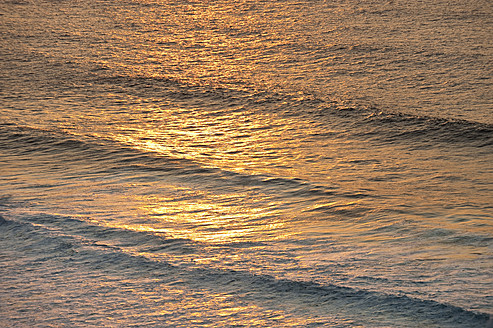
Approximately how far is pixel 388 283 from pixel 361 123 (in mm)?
2829

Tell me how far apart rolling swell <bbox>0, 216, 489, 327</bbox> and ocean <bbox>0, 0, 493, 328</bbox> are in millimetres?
11

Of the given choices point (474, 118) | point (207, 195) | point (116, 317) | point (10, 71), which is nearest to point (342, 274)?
point (116, 317)

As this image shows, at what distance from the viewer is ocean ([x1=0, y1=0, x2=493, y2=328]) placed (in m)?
3.44

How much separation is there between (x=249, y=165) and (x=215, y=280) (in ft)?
6.12

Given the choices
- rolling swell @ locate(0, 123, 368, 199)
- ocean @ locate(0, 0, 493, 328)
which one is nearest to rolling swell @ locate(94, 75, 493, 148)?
ocean @ locate(0, 0, 493, 328)

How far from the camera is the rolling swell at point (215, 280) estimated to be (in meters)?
3.18

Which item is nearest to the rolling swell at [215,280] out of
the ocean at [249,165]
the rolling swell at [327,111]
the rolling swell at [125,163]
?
the ocean at [249,165]

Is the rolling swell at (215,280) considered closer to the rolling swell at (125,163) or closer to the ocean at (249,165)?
the ocean at (249,165)

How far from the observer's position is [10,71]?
789cm

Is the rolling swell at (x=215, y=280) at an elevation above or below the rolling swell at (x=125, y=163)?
below

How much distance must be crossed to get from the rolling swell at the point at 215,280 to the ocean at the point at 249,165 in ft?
0.04

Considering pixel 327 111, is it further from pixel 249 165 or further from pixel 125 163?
pixel 125 163

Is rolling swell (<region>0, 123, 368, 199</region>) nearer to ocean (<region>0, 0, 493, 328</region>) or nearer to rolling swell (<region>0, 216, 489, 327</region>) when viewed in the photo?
ocean (<region>0, 0, 493, 328</region>)

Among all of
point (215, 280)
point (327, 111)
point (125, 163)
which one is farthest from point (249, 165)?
point (215, 280)
